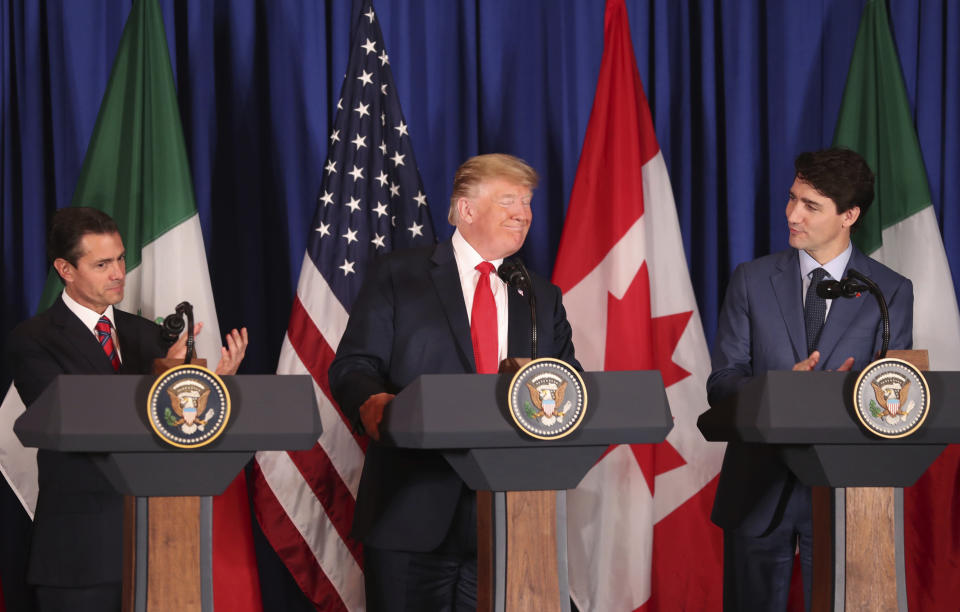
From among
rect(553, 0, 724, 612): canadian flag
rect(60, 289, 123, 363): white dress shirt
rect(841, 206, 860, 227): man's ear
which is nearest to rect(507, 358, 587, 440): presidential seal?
rect(841, 206, 860, 227): man's ear

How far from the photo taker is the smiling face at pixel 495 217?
2623 mm

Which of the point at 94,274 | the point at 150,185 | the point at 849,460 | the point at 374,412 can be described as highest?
the point at 150,185

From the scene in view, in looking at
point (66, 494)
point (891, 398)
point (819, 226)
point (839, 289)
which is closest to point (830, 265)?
point (819, 226)

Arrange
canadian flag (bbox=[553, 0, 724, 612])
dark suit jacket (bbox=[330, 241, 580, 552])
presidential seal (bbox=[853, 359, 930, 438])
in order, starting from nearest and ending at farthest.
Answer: presidential seal (bbox=[853, 359, 930, 438])
dark suit jacket (bbox=[330, 241, 580, 552])
canadian flag (bbox=[553, 0, 724, 612])

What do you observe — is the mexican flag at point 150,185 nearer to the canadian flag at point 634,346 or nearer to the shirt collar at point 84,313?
the shirt collar at point 84,313

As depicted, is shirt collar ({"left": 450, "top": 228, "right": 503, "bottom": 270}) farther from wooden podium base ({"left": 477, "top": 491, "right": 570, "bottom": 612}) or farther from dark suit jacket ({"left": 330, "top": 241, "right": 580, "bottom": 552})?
wooden podium base ({"left": 477, "top": 491, "right": 570, "bottom": 612})

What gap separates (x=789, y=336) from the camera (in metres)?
2.70

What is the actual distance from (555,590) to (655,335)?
1.87 m

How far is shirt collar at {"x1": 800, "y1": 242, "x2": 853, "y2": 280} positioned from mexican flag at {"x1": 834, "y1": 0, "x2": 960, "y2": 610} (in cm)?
85

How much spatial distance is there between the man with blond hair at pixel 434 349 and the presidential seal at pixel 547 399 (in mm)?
440

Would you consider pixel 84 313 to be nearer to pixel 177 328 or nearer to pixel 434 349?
pixel 177 328

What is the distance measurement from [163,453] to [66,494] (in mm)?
778

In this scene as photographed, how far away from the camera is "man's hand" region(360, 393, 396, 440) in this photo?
83.3 inches

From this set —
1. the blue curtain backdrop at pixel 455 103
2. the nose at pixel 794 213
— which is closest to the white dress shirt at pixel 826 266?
the nose at pixel 794 213
